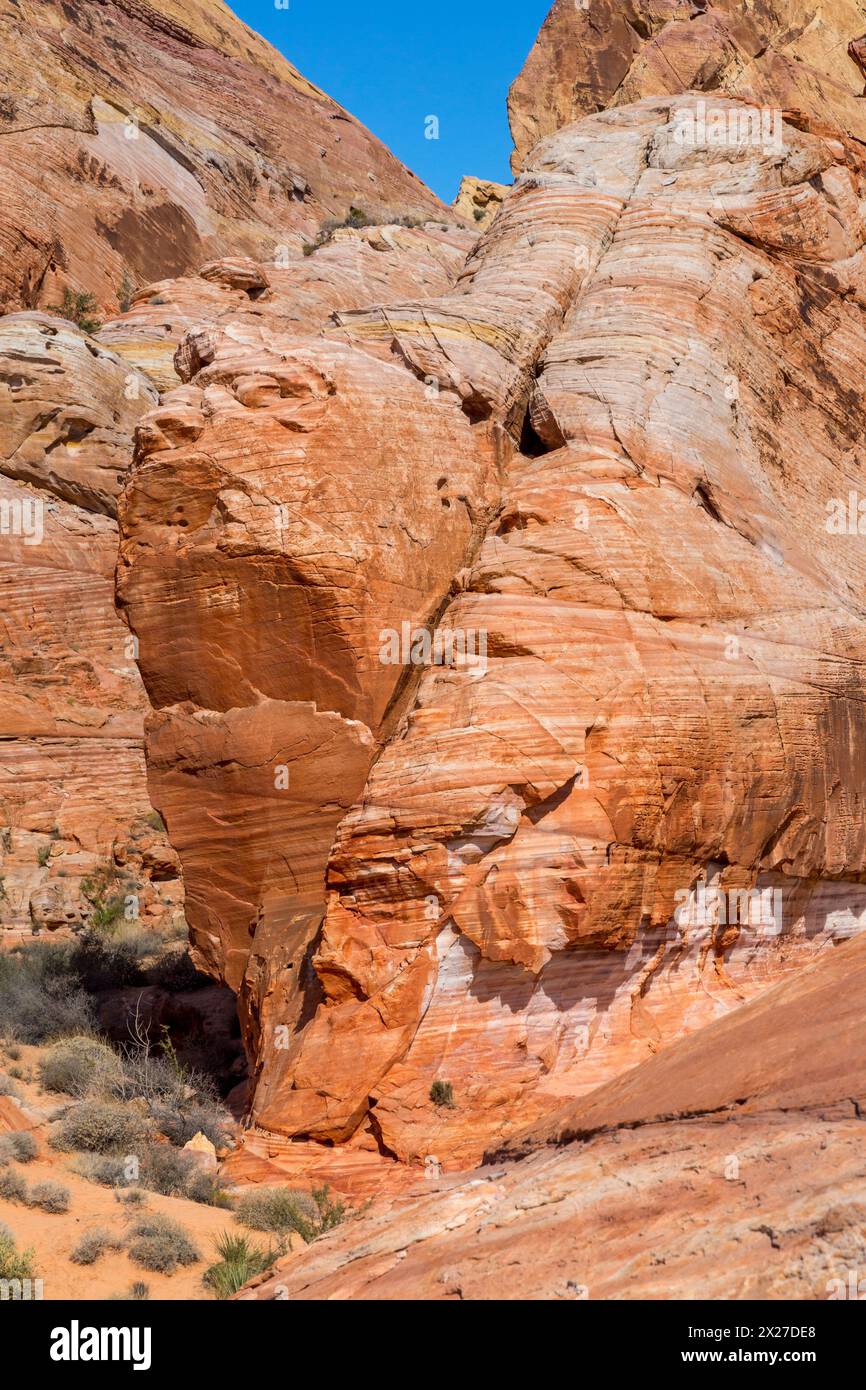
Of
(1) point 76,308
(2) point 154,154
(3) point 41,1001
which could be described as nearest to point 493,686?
(3) point 41,1001

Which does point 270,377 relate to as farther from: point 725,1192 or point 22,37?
point 22,37

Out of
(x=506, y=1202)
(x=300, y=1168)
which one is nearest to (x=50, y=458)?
(x=300, y=1168)

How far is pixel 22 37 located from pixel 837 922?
33.7m

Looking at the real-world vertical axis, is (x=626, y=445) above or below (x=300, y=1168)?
above

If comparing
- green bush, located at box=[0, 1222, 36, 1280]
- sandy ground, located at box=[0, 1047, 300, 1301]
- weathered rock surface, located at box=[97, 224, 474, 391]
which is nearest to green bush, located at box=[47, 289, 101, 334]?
weathered rock surface, located at box=[97, 224, 474, 391]

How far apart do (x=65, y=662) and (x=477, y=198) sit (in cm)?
3589

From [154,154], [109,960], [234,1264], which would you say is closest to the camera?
[234,1264]

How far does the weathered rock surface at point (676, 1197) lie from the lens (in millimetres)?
5038

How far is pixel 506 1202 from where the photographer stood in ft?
22.1

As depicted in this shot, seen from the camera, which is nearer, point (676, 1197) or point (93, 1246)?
point (676, 1197)

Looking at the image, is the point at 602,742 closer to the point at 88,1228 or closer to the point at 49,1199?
the point at 88,1228

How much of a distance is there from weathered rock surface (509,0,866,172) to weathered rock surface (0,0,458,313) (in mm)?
6055

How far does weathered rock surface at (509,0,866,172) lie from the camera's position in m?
27.7

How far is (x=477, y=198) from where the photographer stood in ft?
165
